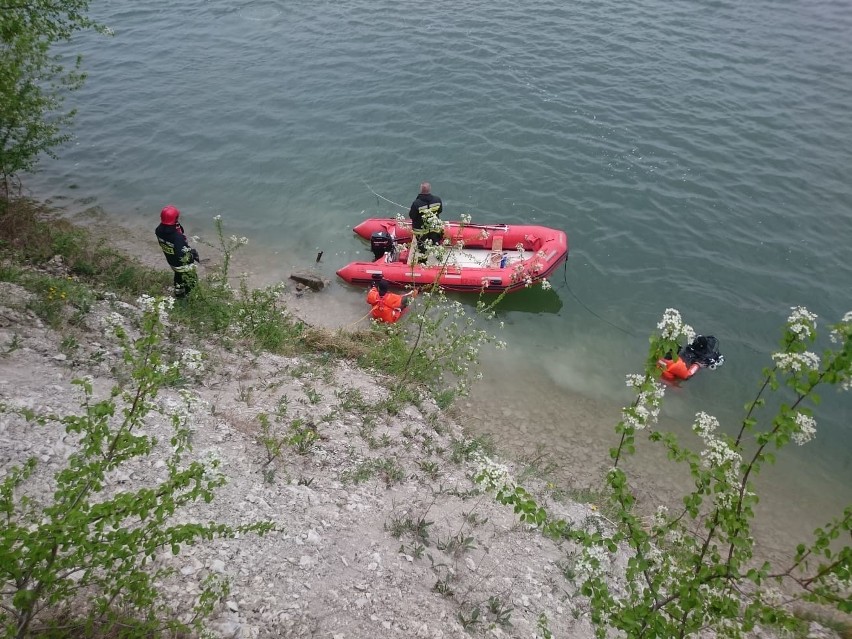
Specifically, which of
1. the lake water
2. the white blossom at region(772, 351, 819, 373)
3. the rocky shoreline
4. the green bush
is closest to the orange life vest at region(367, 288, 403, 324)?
the lake water

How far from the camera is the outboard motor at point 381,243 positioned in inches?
497

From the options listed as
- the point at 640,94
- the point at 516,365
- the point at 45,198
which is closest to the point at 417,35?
the point at 640,94

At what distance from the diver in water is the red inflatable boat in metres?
3.15

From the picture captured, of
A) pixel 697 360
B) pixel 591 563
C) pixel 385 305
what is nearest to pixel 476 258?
pixel 385 305

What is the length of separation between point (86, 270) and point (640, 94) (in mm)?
16446

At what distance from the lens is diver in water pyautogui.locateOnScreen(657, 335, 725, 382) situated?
34.3ft

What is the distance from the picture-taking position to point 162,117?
18.3 meters

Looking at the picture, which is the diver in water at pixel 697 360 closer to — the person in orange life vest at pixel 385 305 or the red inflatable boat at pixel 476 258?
the red inflatable boat at pixel 476 258

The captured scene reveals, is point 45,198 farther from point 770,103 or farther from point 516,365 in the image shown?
point 770,103

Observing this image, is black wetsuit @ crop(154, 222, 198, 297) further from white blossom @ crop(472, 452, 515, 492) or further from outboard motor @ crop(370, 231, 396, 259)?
white blossom @ crop(472, 452, 515, 492)

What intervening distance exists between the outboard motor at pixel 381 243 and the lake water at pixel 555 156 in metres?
0.92

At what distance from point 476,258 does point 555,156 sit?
496 centimetres

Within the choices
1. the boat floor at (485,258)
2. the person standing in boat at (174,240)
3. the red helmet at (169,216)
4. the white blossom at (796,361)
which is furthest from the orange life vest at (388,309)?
the white blossom at (796,361)

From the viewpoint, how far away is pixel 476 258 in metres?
12.9
